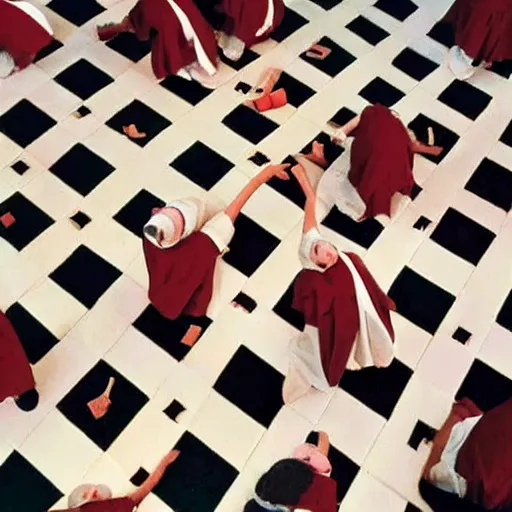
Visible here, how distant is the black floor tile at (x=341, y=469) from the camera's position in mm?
1466

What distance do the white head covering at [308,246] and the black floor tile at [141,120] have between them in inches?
22.3

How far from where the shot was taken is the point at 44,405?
1521 millimetres

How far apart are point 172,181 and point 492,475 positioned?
1021mm

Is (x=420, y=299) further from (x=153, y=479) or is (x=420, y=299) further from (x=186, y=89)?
(x=186, y=89)

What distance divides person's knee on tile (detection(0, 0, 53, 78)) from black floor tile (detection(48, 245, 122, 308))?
25.0 inches

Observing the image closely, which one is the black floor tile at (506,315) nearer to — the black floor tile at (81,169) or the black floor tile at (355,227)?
the black floor tile at (355,227)

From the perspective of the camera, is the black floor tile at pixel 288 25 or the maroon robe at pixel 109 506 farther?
the black floor tile at pixel 288 25

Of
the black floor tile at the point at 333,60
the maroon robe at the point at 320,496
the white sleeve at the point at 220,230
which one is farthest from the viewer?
the black floor tile at the point at 333,60

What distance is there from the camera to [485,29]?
2055mm

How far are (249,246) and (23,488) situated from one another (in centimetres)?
73

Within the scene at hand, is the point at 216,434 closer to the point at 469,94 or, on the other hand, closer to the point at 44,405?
the point at 44,405

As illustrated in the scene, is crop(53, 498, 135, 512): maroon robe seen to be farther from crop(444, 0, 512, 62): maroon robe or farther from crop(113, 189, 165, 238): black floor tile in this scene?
crop(444, 0, 512, 62): maroon robe

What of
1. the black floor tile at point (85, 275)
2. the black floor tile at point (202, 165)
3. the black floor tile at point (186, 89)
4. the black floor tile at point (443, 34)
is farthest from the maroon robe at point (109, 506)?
the black floor tile at point (443, 34)

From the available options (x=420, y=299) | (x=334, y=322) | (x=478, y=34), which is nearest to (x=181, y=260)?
(x=334, y=322)
